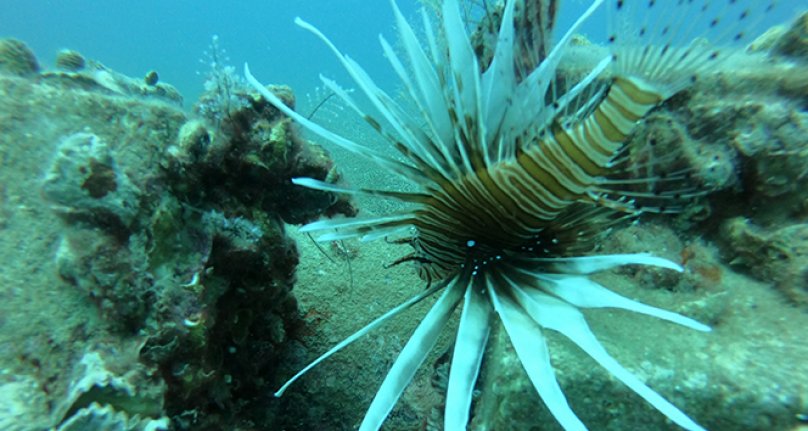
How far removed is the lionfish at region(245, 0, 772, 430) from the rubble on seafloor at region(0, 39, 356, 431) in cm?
61

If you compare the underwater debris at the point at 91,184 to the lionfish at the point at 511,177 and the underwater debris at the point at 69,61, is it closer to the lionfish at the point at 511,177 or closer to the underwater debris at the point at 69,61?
the lionfish at the point at 511,177

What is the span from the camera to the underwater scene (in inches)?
55.7

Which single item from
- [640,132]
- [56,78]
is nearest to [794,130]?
[640,132]

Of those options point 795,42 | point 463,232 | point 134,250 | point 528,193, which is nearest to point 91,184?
point 134,250

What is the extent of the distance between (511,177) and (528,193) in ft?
0.29

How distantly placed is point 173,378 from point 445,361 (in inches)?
48.6

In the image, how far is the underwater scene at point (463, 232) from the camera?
4.64ft

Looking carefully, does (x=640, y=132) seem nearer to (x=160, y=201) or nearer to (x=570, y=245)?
(x=570, y=245)

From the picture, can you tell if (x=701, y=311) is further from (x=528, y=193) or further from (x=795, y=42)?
(x=795, y=42)

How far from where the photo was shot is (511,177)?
162 centimetres

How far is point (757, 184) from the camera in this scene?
6.61ft

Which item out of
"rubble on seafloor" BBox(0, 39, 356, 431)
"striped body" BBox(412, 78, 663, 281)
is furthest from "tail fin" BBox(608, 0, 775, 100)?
"rubble on seafloor" BBox(0, 39, 356, 431)

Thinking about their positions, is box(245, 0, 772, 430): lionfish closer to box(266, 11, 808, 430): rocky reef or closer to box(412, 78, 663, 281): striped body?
box(412, 78, 663, 281): striped body

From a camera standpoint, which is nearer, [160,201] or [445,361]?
[160,201]
